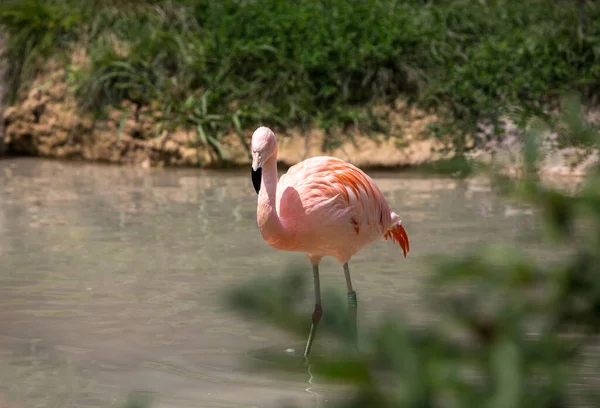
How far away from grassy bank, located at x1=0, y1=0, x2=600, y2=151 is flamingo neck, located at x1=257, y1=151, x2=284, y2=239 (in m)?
5.30

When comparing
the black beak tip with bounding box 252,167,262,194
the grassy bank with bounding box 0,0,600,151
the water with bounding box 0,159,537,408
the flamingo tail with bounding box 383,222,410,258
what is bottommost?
the water with bounding box 0,159,537,408

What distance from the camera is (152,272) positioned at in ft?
18.3

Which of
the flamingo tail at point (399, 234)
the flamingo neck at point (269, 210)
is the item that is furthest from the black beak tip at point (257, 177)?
the flamingo tail at point (399, 234)

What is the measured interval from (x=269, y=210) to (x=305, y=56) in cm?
580

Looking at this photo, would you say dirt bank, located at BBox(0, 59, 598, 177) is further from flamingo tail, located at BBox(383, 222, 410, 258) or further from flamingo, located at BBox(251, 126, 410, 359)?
flamingo, located at BBox(251, 126, 410, 359)

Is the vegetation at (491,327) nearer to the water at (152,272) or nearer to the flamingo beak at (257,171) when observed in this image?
the water at (152,272)

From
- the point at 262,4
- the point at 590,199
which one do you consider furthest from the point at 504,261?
the point at 262,4

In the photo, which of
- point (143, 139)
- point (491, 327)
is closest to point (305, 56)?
point (143, 139)

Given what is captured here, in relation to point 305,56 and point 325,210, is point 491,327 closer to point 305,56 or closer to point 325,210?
point 325,210

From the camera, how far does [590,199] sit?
822 millimetres

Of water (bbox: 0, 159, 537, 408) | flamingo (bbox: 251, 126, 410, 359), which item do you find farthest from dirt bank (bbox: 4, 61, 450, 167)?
flamingo (bbox: 251, 126, 410, 359)

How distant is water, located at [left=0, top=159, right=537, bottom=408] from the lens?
12.2 ft

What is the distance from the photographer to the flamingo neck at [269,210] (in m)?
3.90

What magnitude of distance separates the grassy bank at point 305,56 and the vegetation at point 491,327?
27.1ft
